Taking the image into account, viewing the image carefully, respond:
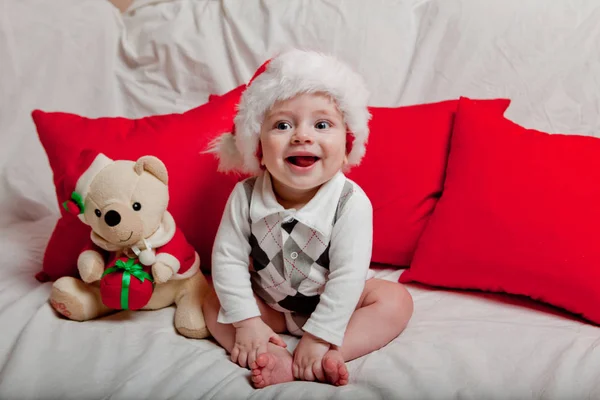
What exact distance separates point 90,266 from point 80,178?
6.4 inches

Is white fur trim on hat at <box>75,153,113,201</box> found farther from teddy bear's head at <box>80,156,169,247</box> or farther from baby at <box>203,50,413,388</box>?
baby at <box>203,50,413,388</box>

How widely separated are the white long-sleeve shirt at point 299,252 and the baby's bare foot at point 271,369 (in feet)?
0.22

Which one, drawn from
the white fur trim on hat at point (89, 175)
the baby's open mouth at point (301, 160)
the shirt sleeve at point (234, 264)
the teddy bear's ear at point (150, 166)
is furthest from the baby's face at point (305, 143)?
the white fur trim on hat at point (89, 175)

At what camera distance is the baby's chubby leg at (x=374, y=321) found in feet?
3.28

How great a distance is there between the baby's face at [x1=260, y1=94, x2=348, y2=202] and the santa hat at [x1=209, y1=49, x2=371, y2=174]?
0.02 meters

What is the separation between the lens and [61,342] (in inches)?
40.9

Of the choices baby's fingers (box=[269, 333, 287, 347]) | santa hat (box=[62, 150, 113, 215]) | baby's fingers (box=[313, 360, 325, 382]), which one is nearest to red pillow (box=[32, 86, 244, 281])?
santa hat (box=[62, 150, 113, 215])

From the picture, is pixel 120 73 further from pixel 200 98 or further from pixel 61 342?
pixel 61 342

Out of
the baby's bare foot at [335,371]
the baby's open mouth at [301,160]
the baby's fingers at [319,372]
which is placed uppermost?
the baby's open mouth at [301,160]

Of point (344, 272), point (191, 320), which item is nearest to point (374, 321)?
point (344, 272)

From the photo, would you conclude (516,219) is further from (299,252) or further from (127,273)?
(127,273)

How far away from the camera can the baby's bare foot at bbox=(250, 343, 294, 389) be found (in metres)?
0.93

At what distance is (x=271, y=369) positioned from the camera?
37.4 inches

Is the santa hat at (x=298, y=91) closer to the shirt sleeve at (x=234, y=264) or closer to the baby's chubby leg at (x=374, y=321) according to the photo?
the shirt sleeve at (x=234, y=264)
